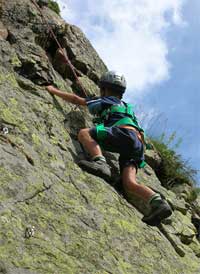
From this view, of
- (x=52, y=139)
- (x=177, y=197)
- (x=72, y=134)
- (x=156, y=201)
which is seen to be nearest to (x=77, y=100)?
(x=72, y=134)

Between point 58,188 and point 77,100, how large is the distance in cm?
278

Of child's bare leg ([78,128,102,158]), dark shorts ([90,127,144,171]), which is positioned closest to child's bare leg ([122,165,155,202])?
dark shorts ([90,127,144,171])

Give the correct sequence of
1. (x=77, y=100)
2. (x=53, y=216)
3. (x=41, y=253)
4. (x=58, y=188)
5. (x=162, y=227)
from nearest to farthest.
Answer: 1. (x=41, y=253)
2. (x=53, y=216)
3. (x=58, y=188)
4. (x=162, y=227)
5. (x=77, y=100)

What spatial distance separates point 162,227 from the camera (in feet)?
27.0

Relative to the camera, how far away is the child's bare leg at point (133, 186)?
740cm

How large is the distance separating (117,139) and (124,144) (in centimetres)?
15

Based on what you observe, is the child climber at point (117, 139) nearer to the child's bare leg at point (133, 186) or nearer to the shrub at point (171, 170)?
the child's bare leg at point (133, 186)

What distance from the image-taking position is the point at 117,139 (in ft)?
26.6

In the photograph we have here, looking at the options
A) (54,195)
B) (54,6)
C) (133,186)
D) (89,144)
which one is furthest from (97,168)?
(54,6)

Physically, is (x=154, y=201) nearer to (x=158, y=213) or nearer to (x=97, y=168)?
(x=158, y=213)

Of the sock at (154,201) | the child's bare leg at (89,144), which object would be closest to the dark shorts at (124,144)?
the child's bare leg at (89,144)

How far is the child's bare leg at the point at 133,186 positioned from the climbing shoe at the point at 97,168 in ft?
1.05

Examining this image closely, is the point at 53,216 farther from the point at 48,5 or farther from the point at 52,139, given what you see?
the point at 48,5

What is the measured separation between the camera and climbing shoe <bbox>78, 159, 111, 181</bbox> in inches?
294
